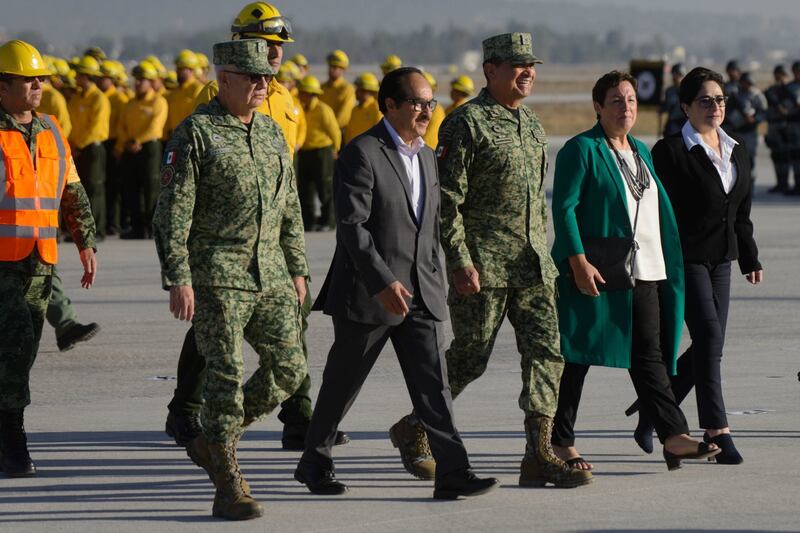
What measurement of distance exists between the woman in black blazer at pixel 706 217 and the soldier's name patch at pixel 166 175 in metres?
2.38

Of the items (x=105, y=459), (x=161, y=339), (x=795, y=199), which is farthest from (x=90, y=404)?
(x=795, y=199)

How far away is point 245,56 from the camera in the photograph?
6473mm

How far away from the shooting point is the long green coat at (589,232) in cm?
712

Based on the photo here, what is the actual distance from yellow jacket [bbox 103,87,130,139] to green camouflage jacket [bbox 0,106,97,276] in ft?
41.4

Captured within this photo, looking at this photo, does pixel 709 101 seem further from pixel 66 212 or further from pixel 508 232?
pixel 66 212

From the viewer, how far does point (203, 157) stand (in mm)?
6383

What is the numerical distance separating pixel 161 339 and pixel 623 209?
17.0ft

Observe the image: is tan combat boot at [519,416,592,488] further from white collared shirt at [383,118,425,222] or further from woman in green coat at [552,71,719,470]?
white collared shirt at [383,118,425,222]

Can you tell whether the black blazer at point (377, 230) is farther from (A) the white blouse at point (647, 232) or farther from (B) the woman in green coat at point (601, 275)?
(A) the white blouse at point (647, 232)

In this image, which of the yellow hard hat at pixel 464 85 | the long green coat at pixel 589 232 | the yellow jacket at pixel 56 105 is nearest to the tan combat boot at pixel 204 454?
the long green coat at pixel 589 232

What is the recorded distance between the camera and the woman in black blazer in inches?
297

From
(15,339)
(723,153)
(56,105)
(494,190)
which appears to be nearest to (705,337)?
(723,153)

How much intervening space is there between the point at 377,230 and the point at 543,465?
118 centimetres

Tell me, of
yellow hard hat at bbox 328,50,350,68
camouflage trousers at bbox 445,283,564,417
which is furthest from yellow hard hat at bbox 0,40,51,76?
yellow hard hat at bbox 328,50,350,68
